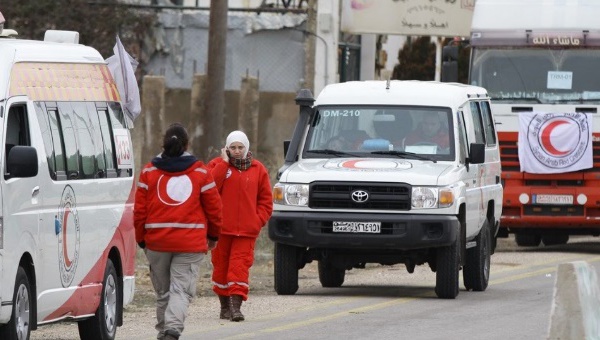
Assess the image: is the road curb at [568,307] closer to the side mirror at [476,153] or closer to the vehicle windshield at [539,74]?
the side mirror at [476,153]

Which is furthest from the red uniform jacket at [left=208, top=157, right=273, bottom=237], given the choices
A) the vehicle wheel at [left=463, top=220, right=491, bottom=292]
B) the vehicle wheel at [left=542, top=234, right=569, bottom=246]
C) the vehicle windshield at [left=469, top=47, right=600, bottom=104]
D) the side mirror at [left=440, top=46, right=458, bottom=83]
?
the vehicle wheel at [left=542, top=234, right=569, bottom=246]

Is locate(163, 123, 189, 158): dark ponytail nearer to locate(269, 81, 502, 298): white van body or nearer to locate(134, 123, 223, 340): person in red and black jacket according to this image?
locate(134, 123, 223, 340): person in red and black jacket

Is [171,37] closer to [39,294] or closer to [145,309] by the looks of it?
[145,309]

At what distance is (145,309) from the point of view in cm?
1593

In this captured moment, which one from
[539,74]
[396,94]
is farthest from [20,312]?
[539,74]

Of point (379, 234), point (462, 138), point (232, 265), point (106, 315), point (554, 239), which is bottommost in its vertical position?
point (554, 239)

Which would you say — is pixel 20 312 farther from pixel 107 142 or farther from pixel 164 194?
pixel 107 142

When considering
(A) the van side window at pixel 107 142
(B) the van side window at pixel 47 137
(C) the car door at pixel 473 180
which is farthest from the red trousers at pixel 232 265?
(B) the van side window at pixel 47 137

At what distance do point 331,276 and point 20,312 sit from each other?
780cm

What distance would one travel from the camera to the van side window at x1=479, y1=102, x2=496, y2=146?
19.5 m

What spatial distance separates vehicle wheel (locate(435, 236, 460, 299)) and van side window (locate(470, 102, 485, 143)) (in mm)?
2246

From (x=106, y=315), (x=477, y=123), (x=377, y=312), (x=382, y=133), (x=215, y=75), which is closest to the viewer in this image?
(x=106, y=315)

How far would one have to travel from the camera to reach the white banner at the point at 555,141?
76.8ft

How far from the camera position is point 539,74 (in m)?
23.6
